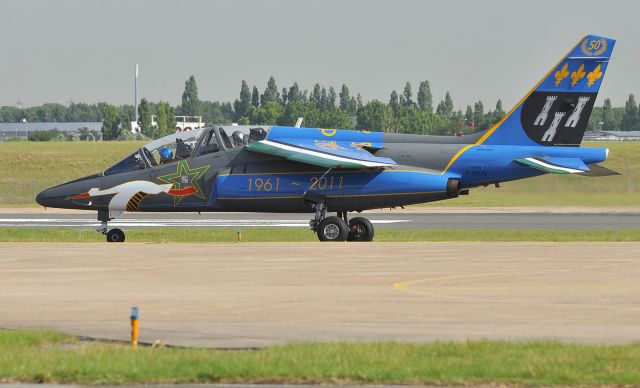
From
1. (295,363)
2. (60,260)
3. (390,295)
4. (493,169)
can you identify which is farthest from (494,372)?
(493,169)

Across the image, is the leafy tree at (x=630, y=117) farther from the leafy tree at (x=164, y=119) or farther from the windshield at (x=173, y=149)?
the windshield at (x=173, y=149)

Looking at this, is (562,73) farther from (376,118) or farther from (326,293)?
(376,118)

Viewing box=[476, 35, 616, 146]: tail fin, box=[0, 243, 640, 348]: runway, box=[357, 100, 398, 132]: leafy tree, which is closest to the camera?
box=[0, 243, 640, 348]: runway

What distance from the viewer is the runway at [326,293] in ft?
50.8

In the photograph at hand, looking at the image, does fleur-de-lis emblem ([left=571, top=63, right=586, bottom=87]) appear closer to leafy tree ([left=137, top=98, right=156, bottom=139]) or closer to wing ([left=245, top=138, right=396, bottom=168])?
wing ([left=245, top=138, right=396, bottom=168])

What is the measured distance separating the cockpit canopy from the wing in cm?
70

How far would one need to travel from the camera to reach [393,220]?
4825 cm

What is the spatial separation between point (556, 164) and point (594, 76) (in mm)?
2536

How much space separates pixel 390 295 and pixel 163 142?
14672 mm

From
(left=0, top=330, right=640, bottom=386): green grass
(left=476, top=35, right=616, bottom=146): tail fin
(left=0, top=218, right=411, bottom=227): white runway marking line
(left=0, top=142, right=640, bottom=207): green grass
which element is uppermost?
(left=476, top=35, right=616, bottom=146): tail fin

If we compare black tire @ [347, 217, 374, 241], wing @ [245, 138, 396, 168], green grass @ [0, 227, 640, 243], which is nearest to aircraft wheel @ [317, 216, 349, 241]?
black tire @ [347, 217, 374, 241]

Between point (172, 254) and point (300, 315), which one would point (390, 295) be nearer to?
point (300, 315)

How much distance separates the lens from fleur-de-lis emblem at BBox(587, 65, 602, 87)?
31422mm

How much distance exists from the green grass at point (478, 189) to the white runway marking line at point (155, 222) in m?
7.43
